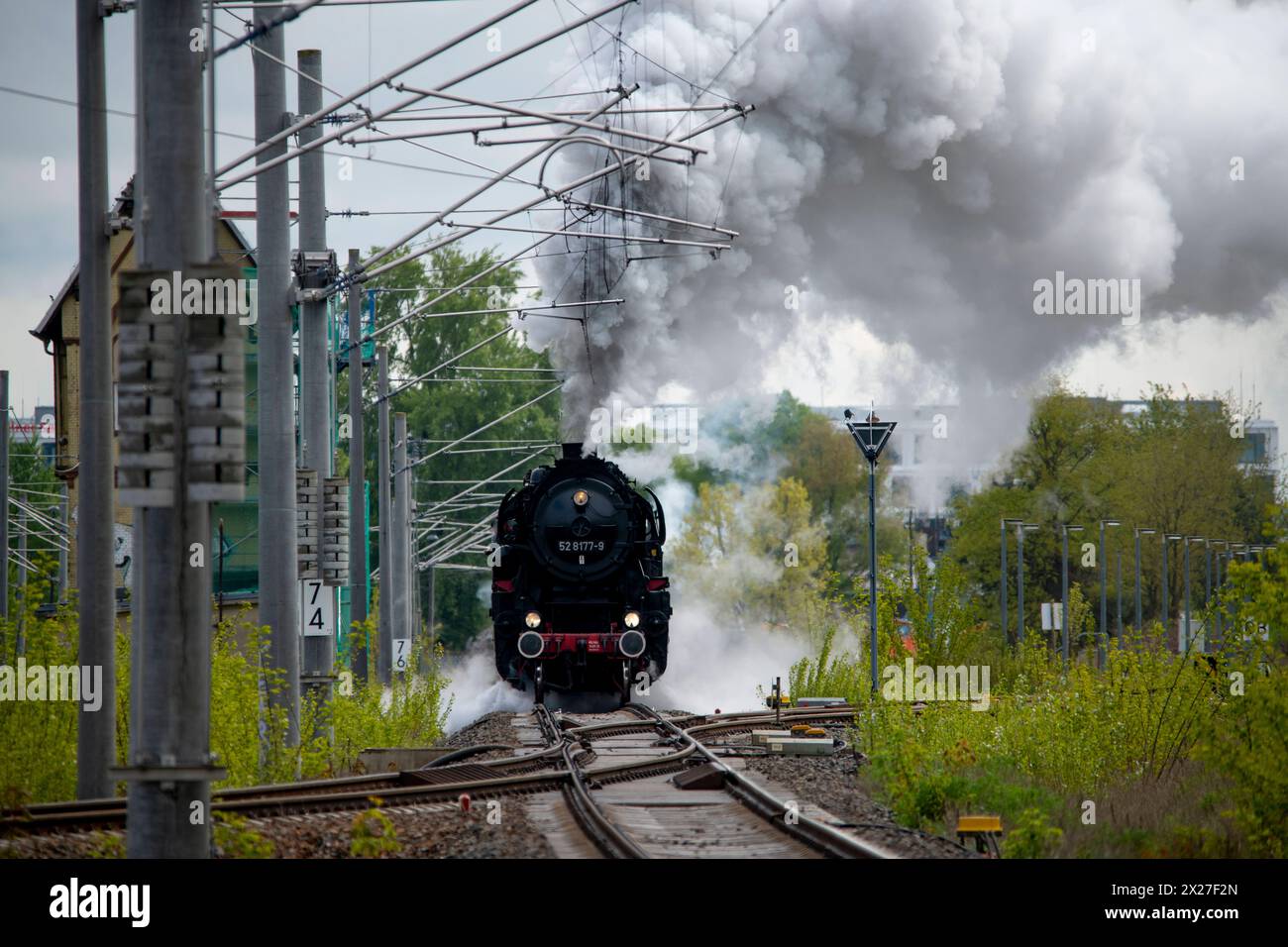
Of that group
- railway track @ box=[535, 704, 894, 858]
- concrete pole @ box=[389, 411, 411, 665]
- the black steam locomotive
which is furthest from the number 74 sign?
concrete pole @ box=[389, 411, 411, 665]

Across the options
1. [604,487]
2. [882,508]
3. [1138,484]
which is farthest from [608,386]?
[882,508]

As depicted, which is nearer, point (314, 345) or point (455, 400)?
point (314, 345)

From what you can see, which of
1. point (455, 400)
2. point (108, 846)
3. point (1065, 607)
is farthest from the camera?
point (455, 400)

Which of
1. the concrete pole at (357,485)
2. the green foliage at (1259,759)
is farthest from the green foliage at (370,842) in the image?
the concrete pole at (357,485)

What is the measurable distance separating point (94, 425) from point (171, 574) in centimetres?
462

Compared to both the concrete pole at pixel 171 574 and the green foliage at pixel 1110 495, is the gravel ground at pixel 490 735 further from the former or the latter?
the green foliage at pixel 1110 495

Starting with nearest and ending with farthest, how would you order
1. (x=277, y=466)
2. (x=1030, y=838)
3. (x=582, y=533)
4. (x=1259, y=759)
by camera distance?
(x=1030, y=838), (x=1259, y=759), (x=277, y=466), (x=582, y=533)

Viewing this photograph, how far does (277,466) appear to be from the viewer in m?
15.1

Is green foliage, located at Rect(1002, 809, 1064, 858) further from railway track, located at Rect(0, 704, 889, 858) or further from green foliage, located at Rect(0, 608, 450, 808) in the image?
green foliage, located at Rect(0, 608, 450, 808)

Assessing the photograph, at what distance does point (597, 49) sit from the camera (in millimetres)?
26844

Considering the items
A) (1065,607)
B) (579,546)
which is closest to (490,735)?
A: (579,546)

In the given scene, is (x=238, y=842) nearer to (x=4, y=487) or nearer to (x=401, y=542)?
(x=4, y=487)

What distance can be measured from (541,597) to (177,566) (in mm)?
18228
